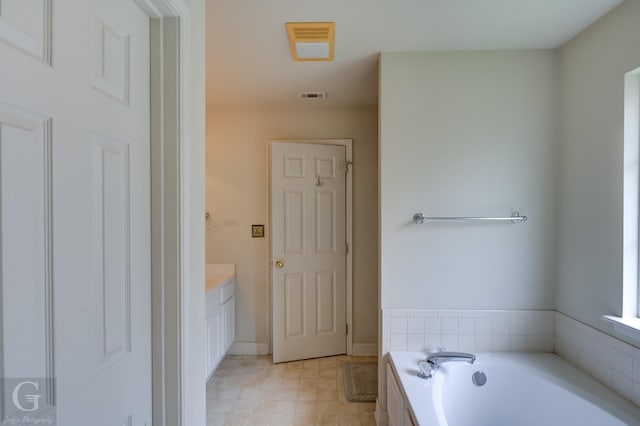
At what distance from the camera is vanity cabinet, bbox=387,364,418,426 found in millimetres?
1489

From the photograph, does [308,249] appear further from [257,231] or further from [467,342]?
[467,342]

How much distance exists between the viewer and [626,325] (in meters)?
1.41

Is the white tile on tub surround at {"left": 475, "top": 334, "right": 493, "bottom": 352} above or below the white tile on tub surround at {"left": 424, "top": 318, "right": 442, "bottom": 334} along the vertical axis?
below

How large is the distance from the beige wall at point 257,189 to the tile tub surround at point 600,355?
4.88 feet

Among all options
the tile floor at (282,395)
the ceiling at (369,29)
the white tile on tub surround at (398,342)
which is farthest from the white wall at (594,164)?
the tile floor at (282,395)

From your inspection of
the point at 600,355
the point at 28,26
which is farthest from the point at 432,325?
the point at 28,26

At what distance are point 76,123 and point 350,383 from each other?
2.53 metres

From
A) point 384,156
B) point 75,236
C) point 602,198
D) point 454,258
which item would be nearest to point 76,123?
point 75,236

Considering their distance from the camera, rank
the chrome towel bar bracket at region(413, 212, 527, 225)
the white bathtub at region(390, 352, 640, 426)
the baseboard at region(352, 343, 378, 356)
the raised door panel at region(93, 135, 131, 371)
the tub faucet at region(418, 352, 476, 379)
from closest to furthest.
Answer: the raised door panel at region(93, 135, 131, 371), the white bathtub at region(390, 352, 640, 426), the tub faucet at region(418, 352, 476, 379), the chrome towel bar bracket at region(413, 212, 527, 225), the baseboard at region(352, 343, 378, 356)

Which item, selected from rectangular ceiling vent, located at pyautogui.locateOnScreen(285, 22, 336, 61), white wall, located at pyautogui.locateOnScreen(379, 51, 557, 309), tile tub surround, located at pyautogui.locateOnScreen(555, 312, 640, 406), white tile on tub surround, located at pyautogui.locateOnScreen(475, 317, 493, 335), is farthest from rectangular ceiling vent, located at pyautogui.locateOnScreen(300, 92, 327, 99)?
tile tub surround, located at pyautogui.locateOnScreen(555, 312, 640, 406)

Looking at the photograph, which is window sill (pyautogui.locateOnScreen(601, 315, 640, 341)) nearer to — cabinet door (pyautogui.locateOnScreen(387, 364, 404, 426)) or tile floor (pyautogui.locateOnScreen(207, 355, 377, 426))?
cabinet door (pyautogui.locateOnScreen(387, 364, 404, 426))

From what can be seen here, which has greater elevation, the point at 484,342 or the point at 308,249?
the point at 308,249

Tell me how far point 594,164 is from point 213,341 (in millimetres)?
2813

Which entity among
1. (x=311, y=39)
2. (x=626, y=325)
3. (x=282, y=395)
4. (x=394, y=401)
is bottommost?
(x=282, y=395)
